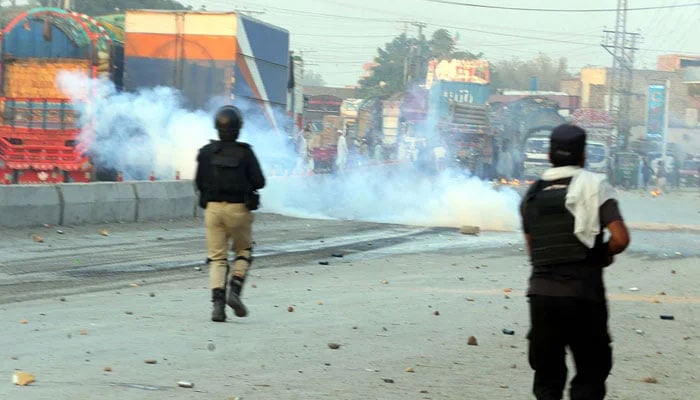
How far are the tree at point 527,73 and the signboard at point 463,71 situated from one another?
51.6 meters

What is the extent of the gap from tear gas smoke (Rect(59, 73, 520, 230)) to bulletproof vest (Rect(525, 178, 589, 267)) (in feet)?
59.4

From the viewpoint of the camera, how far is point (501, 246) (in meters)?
19.2

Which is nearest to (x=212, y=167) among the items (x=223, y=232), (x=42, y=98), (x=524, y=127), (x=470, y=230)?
(x=223, y=232)

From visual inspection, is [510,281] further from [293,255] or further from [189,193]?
[189,193]

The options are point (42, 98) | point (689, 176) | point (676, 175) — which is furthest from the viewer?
point (689, 176)

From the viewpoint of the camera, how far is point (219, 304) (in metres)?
9.70

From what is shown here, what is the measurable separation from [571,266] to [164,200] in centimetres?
1718

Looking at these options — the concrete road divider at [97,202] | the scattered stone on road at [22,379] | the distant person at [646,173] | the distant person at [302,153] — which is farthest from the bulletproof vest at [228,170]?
the distant person at [646,173]

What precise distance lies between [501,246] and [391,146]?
5589cm

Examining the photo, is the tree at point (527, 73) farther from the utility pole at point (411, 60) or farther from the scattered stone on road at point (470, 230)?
the scattered stone on road at point (470, 230)

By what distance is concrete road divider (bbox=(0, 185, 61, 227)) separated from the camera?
17828 mm

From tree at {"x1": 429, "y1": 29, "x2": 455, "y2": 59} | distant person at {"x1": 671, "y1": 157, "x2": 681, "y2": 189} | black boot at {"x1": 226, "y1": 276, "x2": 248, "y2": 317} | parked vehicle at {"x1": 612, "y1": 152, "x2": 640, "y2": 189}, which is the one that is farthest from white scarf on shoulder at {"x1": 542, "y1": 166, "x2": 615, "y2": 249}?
tree at {"x1": 429, "y1": 29, "x2": 455, "y2": 59}

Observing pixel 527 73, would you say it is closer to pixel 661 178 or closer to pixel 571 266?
pixel 661 178

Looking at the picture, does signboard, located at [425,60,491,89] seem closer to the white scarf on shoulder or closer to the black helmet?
the black helmet
